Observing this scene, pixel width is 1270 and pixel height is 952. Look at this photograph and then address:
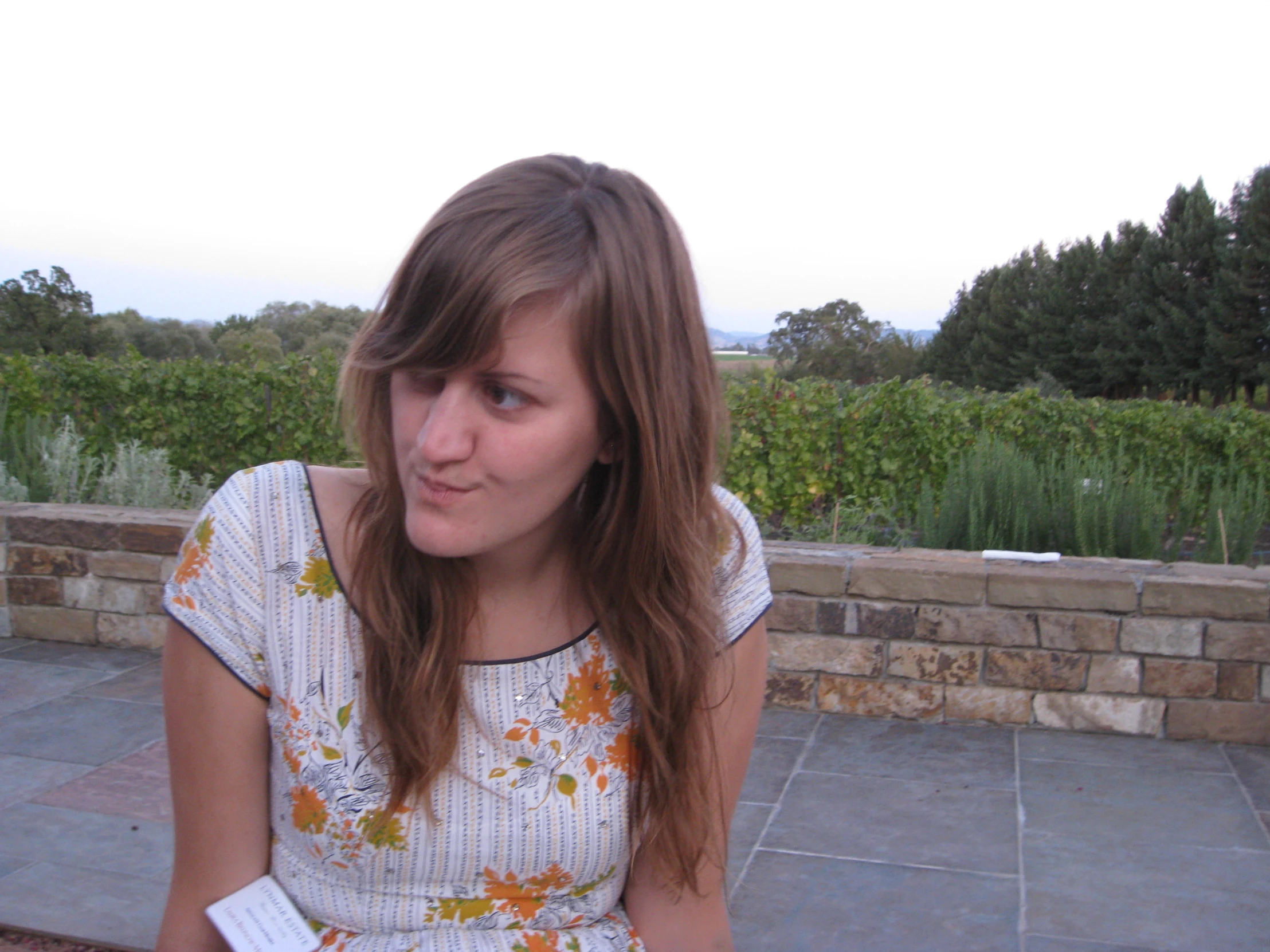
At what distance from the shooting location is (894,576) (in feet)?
11.8

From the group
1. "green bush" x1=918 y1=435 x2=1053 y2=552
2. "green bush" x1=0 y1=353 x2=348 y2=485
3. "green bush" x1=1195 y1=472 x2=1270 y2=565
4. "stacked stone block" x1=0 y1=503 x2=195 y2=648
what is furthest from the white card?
"green bush" x1=0 y1=353 x2=348 y2=485

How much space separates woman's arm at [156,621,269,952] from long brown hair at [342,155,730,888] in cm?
15

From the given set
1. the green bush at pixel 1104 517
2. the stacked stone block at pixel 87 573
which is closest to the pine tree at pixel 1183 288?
the green bush at pixel 1104 517

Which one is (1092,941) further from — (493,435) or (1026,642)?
(493,435)

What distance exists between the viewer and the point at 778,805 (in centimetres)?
303

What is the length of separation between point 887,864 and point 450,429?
2.03m

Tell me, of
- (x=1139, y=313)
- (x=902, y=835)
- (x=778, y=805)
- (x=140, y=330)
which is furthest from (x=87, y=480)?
(x=1139, y=313)

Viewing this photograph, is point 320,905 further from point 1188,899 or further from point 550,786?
point 1188,899

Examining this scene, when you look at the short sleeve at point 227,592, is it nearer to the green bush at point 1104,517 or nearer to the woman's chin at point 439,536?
the woman's chin at point 439,536

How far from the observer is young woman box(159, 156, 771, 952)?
3.68 ft

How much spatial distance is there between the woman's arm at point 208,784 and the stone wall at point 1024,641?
260 cm

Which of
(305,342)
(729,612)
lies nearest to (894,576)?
(729,612)

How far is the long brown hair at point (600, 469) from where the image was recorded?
1.10 metres

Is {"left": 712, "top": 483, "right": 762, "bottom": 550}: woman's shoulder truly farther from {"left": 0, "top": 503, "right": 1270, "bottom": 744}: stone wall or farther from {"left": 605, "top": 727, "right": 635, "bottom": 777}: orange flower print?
{"left": 0, "top": 503, "right": 1270, "bottom": 744}: stone wall
